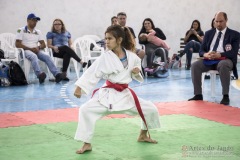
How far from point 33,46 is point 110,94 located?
21.5 ft

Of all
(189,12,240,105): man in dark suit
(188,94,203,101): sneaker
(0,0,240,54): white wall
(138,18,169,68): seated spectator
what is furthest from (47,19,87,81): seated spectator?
(188,94,203,101): sneaker

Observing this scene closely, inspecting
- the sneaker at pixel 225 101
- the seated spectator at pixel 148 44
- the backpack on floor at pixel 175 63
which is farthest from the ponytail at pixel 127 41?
the backpack on floor at pixel 175 63

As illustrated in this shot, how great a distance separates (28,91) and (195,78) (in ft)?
10.2

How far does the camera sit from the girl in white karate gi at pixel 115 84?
4.13 m

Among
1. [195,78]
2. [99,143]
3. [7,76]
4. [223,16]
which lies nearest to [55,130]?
[99,143]

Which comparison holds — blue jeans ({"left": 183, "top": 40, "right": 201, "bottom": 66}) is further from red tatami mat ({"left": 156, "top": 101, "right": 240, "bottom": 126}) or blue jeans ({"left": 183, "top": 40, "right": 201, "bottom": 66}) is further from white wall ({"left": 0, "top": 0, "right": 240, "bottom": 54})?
red tatami mat ({"left": 156, "top": 101, "right": 240, "bottom": 126})

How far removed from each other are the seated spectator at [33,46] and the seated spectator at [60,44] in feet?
1.17

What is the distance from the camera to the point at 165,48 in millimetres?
11602

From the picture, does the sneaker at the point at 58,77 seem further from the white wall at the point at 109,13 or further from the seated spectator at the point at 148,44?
the white wall at the point at 109,13

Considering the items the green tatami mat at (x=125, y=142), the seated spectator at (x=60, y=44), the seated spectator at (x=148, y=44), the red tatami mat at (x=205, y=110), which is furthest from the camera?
the seated spectator at (x=148, y=44)

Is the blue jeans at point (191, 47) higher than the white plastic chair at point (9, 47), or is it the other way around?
the white plastic chair at point (9, 47)

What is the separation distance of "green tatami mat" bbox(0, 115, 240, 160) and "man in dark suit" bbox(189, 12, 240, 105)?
1.90 metres

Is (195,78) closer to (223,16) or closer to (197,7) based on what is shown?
(223,16)

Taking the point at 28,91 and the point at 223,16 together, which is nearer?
the point at 223,16
